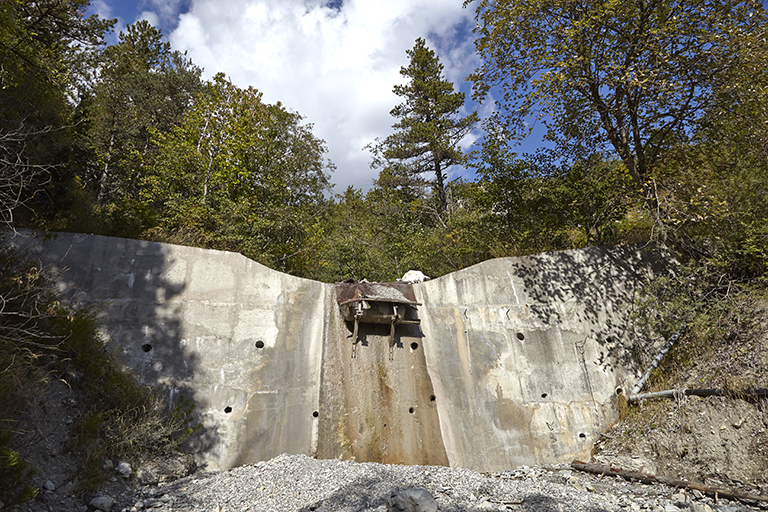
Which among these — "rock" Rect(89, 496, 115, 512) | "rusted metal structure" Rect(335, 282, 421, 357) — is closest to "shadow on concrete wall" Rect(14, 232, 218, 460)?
"rock" Rect(89, 496, 115, 512)

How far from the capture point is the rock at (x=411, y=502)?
4.57 meters

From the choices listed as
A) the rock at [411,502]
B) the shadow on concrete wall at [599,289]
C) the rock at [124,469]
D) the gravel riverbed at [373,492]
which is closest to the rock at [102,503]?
the gravel riverbed at [373,492]

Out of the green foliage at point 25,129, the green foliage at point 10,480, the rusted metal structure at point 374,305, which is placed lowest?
the green foliage at point 10,480

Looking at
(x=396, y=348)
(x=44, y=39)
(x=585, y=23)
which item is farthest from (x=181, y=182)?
(x=585, y=23)

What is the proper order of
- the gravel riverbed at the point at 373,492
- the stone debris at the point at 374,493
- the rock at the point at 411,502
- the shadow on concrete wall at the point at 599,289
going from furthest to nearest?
the shadow on concrete wall at the point at 599,289 < the gravel riverbed at the point at 373,492 < the stone debris at the point at 374,493 < the rock at the point at 411,502

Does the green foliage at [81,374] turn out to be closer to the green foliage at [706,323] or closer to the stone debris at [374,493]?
the stone debris at [374,493]

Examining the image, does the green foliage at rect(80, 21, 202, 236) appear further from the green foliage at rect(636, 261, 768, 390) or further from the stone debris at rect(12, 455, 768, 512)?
the green foliage at rect(636, 261, 768, 390)

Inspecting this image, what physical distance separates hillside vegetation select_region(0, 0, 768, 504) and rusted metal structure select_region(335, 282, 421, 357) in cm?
340

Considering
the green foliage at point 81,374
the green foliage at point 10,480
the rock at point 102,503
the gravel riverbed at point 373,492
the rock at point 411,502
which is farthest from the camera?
the gravel riverbed at point 373,492

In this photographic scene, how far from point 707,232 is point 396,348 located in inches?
296

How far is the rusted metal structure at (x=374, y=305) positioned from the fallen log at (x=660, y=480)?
4.11 metres

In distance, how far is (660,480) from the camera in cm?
623

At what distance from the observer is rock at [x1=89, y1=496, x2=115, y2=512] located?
4.46 m

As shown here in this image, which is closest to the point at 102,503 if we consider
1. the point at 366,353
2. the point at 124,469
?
the point at 124,469
